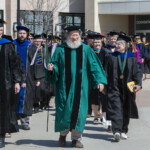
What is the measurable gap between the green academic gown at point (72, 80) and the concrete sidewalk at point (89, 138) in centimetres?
48

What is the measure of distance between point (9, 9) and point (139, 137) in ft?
74.5

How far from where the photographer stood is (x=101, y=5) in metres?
29.8

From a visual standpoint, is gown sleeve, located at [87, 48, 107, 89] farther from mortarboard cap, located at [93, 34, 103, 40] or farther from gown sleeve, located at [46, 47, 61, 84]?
mortarboard cap, located at [93, 34, 103, 40]

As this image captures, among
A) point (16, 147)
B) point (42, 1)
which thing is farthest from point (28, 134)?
point (42, 1)

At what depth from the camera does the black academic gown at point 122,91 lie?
8062mm

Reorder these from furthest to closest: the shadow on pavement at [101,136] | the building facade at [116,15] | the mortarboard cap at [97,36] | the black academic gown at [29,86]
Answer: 1. the building facade at [116,15]
2. the mortarboard cap at [97,36]
3. the black academic gown at [29,86]
4. the shadow on pavement at [101,136]

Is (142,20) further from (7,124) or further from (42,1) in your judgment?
(7,124)

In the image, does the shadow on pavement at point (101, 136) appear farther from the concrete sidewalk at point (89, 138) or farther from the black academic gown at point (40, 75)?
the black academic gown at point (40, 75)

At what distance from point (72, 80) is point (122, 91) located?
1157mm

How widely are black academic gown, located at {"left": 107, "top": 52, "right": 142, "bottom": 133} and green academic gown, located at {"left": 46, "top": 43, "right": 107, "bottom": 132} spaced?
2.02ft

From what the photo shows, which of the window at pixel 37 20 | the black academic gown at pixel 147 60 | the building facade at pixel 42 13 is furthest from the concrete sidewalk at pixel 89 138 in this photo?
the window at pixel 37 20

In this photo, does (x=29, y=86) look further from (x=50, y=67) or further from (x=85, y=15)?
(x=85, y=15)

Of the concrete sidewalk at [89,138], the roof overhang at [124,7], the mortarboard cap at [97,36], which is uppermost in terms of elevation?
the roof overhang at [124,7]

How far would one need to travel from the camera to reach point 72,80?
736 cm
